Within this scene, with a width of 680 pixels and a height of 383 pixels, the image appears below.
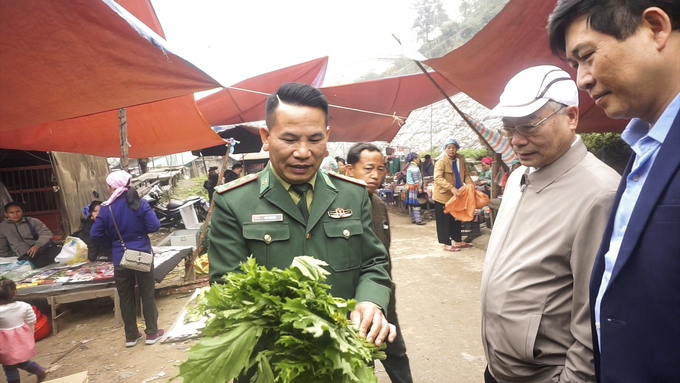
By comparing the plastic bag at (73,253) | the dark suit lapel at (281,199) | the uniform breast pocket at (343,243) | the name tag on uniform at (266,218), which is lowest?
the plastic bag at (73,253)

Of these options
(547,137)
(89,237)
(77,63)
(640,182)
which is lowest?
(89,237)

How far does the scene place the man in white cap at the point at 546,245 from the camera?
1450 mm

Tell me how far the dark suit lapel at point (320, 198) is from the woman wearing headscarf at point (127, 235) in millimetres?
3626

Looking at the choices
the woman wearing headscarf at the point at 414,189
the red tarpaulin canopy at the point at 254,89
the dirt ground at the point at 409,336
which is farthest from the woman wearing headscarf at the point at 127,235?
the woman wearing headscarf at the point at 414,189

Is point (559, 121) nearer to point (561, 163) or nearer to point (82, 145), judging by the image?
point (561, 163)

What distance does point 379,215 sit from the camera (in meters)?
3.01

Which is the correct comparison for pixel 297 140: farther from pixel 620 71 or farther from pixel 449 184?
pixel 449 184

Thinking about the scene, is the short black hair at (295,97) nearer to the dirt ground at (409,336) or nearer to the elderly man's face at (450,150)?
the dirt ground at (409,336)

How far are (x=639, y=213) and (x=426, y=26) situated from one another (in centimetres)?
4786

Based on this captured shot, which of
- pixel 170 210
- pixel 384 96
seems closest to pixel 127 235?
pixel 384 96

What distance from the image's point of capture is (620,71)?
1.02m

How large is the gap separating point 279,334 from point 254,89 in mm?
7308

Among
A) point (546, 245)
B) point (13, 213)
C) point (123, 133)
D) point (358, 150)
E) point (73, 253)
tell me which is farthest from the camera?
point (73, 253)

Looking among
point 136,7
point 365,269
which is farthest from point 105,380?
point 136,7
